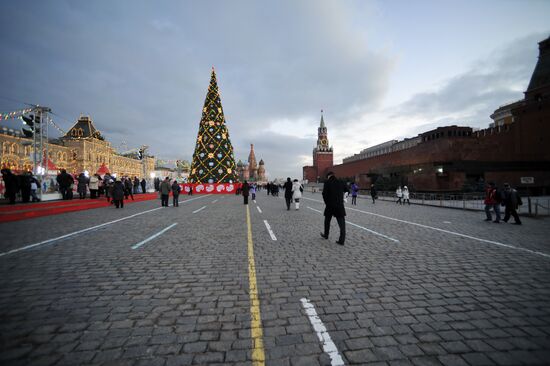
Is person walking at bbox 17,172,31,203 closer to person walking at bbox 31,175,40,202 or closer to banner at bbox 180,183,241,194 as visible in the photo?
person walking at bbox 31,175,40,202

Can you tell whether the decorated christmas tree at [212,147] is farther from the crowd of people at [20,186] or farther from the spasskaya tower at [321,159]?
the spasskaya tower at [321,159]

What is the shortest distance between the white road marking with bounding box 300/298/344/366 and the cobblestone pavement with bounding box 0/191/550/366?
0.05m

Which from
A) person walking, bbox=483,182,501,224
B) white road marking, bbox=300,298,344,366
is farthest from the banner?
white road marking, bbox=300,298,344,366

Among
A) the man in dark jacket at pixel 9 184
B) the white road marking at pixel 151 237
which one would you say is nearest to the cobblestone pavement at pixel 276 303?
the white road marking at pixel 151 237

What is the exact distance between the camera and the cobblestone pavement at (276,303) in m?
2.30

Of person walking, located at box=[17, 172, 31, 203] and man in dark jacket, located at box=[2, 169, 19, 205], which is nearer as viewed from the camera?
man in dark jacket, located at box=[2, 169, 19, 205]

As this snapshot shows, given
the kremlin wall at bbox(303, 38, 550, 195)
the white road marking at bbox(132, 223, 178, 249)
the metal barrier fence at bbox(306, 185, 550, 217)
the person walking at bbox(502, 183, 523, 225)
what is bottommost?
the metal barrier fence at bbox(306, 185, 550, 217)

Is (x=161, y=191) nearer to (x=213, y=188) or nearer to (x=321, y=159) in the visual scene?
(x=213, y=188)

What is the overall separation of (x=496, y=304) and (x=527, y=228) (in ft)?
27.2

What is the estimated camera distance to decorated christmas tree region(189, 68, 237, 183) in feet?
121

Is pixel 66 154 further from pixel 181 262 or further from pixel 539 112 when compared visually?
pixel 539 112

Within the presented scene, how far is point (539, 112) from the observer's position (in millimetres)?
31609

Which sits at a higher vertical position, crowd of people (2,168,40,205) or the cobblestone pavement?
crowd of people (2,168,40,205)

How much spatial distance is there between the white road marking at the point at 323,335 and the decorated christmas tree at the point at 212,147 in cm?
3594
